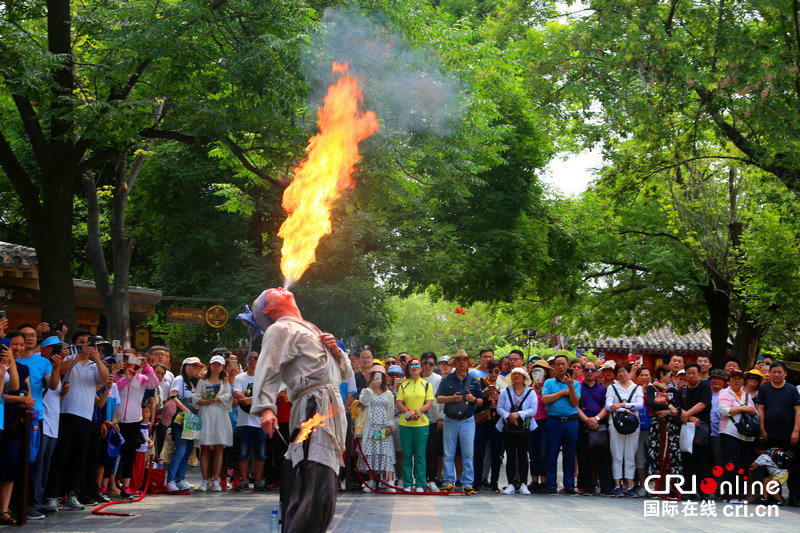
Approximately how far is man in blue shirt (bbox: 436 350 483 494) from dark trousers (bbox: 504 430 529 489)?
0.59 m

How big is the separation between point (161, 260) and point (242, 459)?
47.6ft

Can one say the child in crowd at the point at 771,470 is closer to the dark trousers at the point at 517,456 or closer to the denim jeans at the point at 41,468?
the dark trousers at the point at 517,456

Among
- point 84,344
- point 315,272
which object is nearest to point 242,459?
point 84,344

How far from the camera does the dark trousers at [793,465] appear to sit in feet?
41.8

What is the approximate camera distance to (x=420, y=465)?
13648mm

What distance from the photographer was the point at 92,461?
1133cm

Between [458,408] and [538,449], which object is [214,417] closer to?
[458,408]

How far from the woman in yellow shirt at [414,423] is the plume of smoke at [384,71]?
4.69m

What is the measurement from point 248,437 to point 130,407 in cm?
208

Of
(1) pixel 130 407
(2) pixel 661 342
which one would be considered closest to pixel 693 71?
(1) pixel 130 407

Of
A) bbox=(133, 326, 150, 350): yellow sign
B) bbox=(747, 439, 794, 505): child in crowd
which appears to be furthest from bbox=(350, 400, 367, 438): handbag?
bbox=(133, 326, 150, 350): yellow sign

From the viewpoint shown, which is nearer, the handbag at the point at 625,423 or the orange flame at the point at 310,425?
the orange flame at the point at 310,425

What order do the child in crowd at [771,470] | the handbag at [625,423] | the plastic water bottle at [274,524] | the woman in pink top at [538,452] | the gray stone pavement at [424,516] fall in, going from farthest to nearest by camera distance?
1. the woman in pink top at [538,452]
2. the handbag at [625,423]
3. the child in crowd at [771,470]
4. the gray stone pavement at [424,516]
5. the plastic water bottle at [274,524]

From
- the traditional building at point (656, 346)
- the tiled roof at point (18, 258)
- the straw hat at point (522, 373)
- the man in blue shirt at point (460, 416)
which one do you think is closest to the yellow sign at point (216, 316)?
the tiled roof at point (18, 258)
